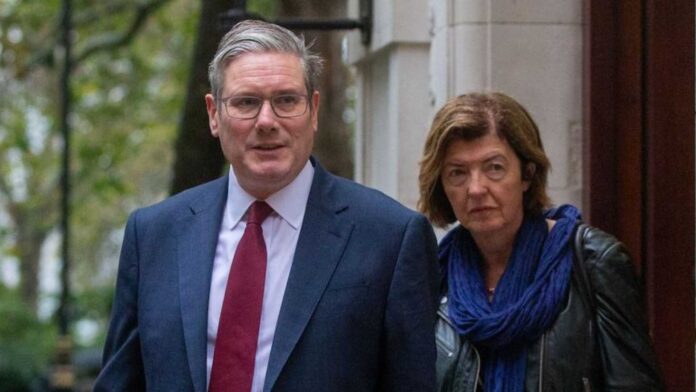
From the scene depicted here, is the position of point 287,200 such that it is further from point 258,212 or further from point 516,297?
point 516,297

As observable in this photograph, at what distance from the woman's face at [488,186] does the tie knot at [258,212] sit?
3.21ft

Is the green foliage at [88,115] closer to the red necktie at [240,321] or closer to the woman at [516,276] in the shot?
the woman at [516,276]

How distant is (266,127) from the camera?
14.7 feet

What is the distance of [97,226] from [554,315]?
37.4 meters

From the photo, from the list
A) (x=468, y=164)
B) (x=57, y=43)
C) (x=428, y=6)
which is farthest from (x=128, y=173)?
(x=468, y=164)

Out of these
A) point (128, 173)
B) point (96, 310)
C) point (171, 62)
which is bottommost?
point (96, 310)

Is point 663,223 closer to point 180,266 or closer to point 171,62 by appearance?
point 180,266

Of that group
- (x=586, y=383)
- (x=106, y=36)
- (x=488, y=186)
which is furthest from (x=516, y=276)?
(x=106, y=36)

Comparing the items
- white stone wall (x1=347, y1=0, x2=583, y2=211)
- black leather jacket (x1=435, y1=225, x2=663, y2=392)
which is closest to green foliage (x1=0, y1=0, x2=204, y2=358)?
white stone wall (x1=347, y1=0, x2=583, y2=211)

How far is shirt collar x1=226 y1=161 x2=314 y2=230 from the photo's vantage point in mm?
4676

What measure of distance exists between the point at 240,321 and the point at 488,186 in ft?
4.04

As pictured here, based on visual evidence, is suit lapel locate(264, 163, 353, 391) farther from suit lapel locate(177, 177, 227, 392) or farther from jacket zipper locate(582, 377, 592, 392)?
jacket zipper locate(582, 377, 592, 392)

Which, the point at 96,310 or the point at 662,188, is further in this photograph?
the point at 96,310

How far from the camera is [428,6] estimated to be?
845 cm
